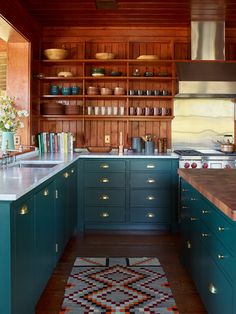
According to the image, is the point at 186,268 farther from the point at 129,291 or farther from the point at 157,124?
the point at 157,124

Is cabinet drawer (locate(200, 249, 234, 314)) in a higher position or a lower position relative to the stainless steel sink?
lower

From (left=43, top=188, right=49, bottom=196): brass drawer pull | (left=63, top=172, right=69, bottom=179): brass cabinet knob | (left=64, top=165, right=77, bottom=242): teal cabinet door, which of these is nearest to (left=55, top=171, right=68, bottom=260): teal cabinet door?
(left=63, top=172, right=69, bottom=179): brass cabinet knob

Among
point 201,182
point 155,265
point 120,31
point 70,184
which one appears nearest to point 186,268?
point 155,265

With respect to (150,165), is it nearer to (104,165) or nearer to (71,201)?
(104,165)

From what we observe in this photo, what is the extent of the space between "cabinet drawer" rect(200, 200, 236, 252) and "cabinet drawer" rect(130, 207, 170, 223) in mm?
2201

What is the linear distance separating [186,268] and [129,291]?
55cm

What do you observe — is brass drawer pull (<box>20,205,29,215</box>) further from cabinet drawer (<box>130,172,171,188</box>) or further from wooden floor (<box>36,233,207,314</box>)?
cabinet drawer (<box>130,172,171,188</box>)

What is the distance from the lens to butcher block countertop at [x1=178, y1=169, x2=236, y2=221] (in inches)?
73.9

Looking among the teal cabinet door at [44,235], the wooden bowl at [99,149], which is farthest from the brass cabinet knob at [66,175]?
the wooden bowl at [99,149]

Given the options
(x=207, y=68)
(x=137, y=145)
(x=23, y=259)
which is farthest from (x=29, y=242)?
(x=207, y=68)

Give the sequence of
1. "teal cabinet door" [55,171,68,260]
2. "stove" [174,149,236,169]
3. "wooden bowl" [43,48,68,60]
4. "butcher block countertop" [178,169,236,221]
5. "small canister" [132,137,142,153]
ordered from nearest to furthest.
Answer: "butcher block countertop" [178,169,236,221]
"teal cabinet door" [55,171,68,260]
"stove" [174,149,236,169]
"wooden bowl" [43,48,68,60]
"small canister" [132,137,142,153]

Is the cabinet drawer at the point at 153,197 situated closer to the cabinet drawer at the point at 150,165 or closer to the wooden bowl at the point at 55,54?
the cabinet drawer at the point at 150,165

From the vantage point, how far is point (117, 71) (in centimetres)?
534

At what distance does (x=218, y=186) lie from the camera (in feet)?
7.94
